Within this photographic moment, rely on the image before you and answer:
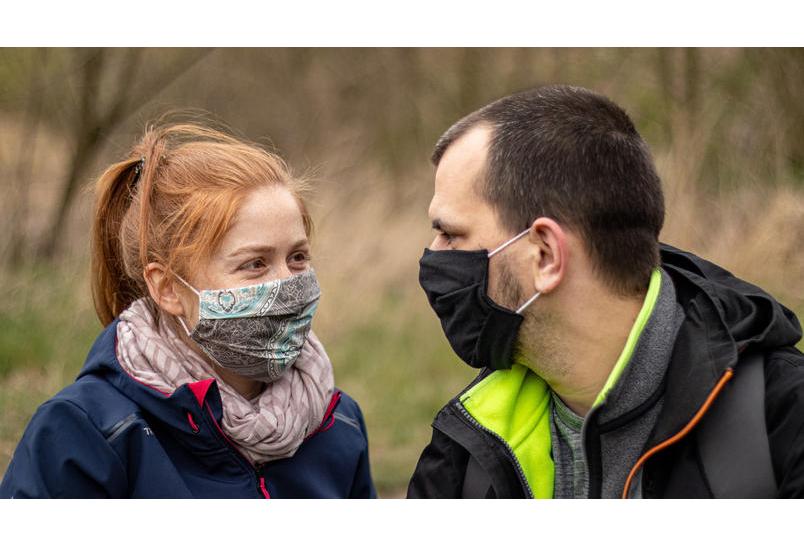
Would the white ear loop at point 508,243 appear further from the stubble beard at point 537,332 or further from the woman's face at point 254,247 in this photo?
the woman's face at point 254,247

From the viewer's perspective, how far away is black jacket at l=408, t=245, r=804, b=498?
2697mm

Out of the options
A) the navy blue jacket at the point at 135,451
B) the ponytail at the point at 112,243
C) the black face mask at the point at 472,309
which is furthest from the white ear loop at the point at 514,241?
the ponytail at the point at 112,243

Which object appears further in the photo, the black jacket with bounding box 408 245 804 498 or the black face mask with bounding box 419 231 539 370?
the black face mask with bounding box 419 231 539 370

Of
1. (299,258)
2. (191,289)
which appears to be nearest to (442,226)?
(299,258)

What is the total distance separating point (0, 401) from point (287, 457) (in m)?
4.05

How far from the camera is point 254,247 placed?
3342 mm

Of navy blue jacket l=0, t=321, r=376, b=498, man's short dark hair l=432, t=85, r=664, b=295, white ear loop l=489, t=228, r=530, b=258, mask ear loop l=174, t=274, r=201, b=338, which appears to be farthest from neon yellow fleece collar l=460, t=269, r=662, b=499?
mask ear loop l=174, t=274, r=201, b=338

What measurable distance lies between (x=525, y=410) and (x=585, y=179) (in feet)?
2.47

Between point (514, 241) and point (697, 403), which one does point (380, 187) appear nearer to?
point (514, 241)

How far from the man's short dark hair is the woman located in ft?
2.48

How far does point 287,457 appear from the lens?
3.44 metres

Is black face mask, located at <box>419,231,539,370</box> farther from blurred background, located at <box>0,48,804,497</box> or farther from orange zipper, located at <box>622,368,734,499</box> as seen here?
blurred background, located at <box>0,48,804,497</box>

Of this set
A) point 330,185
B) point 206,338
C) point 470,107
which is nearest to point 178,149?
point 206,338

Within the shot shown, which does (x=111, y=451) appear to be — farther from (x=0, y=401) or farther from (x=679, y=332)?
(x=0, y=401)
